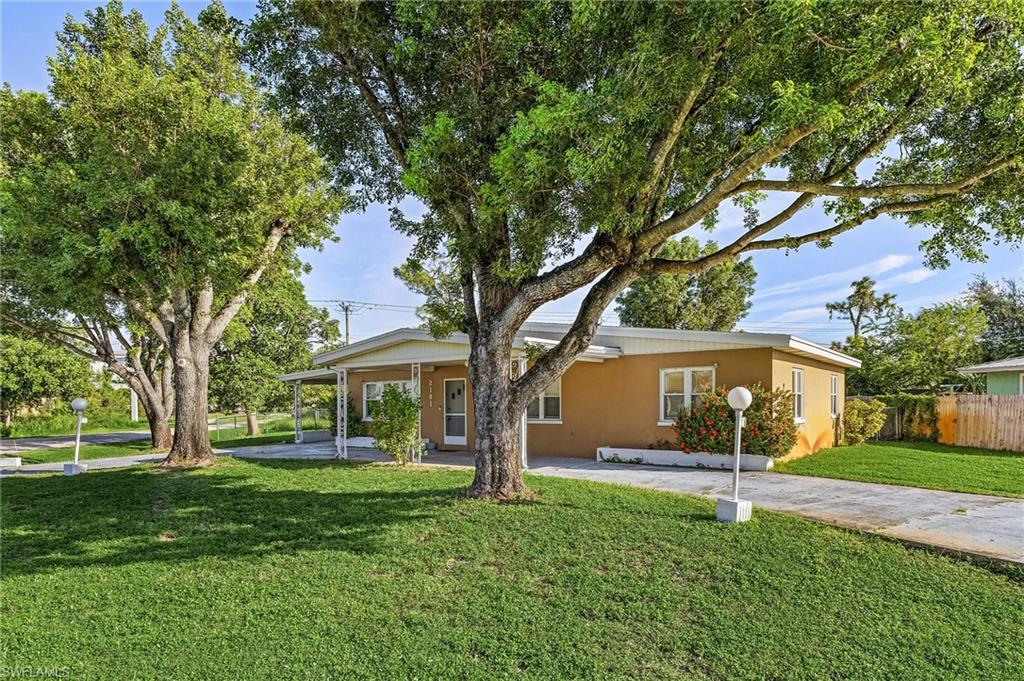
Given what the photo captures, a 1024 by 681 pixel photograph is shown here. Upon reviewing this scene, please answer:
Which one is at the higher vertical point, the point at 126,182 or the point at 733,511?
the point at 126,182

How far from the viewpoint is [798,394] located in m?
13.4

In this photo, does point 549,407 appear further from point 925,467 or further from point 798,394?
point 925,467

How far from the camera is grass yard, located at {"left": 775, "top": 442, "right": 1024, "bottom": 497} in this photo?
940cm

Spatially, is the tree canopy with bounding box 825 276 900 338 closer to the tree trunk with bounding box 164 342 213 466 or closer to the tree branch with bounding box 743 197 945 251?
the tree branch with bounding box 743 197 945 251

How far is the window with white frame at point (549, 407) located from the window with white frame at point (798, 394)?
5.28m

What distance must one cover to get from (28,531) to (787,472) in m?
11.4

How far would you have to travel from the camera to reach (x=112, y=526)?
6.93m

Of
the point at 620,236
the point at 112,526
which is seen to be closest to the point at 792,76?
the point at 620,236

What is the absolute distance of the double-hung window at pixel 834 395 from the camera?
1577cm

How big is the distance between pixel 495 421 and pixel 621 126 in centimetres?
408

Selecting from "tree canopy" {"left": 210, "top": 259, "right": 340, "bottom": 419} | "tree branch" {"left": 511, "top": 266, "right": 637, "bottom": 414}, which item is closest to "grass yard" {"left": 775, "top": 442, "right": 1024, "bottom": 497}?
"tree branch" {"left": 511, "top": 266, "right": 637, "bottom": 414}

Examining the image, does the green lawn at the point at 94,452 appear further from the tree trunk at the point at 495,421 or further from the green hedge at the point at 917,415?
the green hedge at the point at 917,415

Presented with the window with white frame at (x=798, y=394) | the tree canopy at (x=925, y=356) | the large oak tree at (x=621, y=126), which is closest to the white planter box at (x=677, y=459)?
the window with white frame at (x=798, y=394)

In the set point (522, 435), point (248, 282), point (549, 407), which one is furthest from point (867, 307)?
point (248, 282)
